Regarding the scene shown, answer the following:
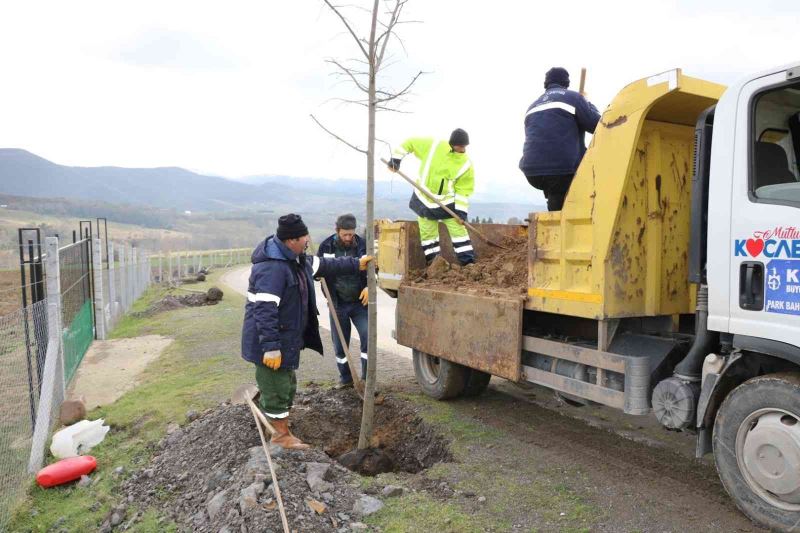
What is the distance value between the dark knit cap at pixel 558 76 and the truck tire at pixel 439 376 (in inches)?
104

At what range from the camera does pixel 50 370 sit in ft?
19.2

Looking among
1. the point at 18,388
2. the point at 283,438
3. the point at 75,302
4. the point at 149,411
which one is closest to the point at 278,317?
the point at 283,438

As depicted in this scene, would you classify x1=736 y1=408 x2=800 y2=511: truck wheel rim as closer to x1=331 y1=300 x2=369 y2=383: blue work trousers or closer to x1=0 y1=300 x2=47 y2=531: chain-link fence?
x1=331 y1=300 x2=369 y2=383: blue work trousers

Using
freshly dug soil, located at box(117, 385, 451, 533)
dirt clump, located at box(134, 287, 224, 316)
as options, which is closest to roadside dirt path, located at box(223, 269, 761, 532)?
freshly dug soil, located at box(117, 385, 451, 533)

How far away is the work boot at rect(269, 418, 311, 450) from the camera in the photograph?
15.5ft

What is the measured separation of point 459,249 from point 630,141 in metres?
2.73

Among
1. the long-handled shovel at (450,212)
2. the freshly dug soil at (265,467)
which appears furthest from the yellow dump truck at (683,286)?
the long-handled shovel at (450,212)

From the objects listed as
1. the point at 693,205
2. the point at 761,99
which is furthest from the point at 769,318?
the point at 761,99

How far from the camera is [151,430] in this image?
5.92 metres

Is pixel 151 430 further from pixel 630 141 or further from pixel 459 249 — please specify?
pixel 630 141

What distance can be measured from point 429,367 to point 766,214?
3715 mm

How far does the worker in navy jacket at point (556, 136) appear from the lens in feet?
15.7

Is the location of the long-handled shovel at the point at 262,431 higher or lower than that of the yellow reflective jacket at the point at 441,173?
lower

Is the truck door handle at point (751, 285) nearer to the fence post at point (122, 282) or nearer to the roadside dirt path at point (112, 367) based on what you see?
the roadside dirt path at point (112, 367)
